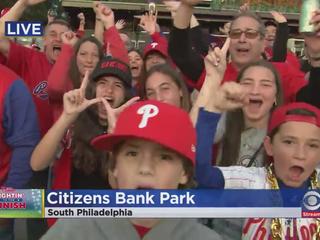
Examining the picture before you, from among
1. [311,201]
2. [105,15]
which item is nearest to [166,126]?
[311,201]

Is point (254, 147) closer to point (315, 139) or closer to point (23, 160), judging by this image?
point (315, 139)

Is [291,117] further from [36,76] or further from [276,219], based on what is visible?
[36,76]

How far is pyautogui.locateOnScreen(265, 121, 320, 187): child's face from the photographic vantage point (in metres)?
2.54

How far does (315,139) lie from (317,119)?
0.10 meters

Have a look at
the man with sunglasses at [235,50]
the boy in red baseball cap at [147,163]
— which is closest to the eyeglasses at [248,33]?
the man with sunglasses at [235,50]

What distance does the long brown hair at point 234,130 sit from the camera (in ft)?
9.57

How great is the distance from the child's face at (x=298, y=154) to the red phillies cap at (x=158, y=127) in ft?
2.70

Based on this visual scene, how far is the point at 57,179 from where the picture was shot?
119 inches

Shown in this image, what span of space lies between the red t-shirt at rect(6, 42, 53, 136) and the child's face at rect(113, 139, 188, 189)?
1868 millimetres

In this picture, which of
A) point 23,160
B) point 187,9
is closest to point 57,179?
point 23,160

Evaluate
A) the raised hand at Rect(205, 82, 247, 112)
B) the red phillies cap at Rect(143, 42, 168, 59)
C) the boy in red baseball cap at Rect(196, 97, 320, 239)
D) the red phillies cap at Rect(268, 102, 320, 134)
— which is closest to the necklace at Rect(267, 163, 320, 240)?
the boy in red baseball cap at Rect(196, 97, 320, 239)

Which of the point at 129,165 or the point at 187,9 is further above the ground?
the point at 187,9

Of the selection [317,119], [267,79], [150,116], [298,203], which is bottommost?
[298,203]

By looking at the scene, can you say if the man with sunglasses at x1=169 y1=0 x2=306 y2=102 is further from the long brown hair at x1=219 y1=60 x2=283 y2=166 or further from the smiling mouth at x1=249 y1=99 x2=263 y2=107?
the smiling mouth at x1=249 y1=99 x2=263 y2=107
